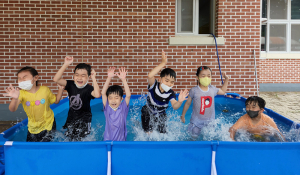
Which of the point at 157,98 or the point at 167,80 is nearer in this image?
→ the point at 167,80

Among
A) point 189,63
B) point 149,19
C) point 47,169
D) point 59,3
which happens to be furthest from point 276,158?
point 59,3

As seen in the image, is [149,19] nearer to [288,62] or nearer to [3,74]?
[3,74]

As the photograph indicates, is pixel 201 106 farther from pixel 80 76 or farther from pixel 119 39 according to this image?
pixel 119 39

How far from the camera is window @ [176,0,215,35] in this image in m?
6.30

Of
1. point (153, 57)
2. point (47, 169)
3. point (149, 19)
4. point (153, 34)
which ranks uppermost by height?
point (149, 19)

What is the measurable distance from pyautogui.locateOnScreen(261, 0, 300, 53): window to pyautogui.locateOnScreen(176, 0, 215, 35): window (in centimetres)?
517

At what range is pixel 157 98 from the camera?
11.7 feet

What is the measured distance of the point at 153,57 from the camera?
619 cm

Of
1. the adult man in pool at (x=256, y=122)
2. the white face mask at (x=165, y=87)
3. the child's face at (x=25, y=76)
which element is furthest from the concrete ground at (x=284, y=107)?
the white face mask at (x=165, y=87)

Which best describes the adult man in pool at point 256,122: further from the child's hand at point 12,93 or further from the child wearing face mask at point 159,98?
the child's hand at point 12,93

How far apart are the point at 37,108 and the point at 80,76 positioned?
69 cm

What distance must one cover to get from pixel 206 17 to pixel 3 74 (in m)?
5.52

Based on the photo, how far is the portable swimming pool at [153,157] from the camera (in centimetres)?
222

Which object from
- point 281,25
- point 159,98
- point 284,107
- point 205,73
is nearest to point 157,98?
point 159,98
